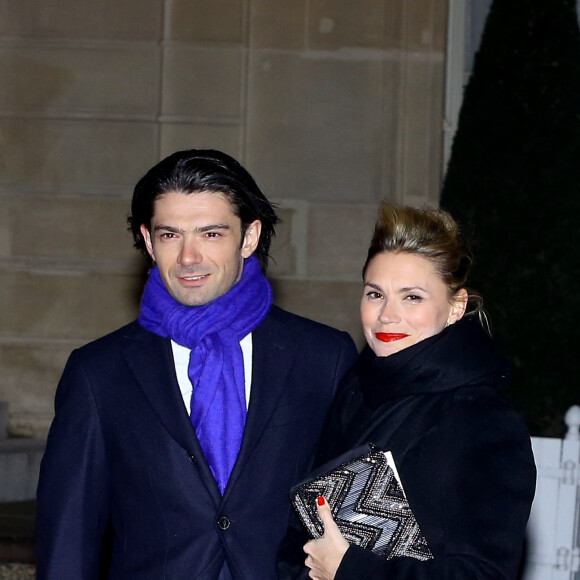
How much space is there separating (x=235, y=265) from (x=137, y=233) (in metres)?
0.34

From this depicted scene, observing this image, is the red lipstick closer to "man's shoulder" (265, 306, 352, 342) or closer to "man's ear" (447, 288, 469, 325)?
"man's ear" (447, 288, 469, 325)

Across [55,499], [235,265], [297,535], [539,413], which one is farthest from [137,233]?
[539,413]

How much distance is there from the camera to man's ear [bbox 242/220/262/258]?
11.2 feet

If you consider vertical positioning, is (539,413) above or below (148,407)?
below

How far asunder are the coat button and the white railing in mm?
3176

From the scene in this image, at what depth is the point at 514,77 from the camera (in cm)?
745

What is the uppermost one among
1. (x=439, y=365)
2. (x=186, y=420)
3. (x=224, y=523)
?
(x=439, y=365)

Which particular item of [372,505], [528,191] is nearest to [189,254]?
[372,505]

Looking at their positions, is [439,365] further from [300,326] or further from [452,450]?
[300,326]

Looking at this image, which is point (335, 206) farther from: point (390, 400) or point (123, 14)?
point (390, 400)

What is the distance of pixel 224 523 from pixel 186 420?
0.31 metres

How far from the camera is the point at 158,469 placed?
3250 mm

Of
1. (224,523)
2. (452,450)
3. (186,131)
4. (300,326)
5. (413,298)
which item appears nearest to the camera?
(452,450)

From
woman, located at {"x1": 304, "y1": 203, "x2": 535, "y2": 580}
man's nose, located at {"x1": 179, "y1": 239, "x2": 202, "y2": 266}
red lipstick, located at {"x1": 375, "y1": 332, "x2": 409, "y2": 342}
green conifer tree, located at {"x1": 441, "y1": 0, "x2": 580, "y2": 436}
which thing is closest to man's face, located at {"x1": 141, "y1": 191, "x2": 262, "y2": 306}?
man's nose, located at {"x1": 179, "y1": 239, "x2": 202, "y2": 266}
